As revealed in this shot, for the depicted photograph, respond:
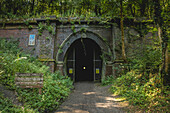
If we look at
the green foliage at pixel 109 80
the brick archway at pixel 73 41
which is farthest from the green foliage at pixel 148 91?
the brick archway at pixel 73 41

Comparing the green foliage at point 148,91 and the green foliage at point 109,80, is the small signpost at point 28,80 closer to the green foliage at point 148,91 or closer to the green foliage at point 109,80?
the green foliage at point 148,91

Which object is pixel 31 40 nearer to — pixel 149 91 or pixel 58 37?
pixel 58 37

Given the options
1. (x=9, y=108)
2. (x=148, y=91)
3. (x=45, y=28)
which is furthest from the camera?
(x=45, y=28)

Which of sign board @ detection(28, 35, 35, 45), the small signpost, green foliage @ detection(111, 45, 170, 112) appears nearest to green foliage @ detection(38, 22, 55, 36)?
sign board @ detection(28, 35, 35, 45)

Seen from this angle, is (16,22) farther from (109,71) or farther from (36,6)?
(109,71)

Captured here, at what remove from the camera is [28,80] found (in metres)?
5.01

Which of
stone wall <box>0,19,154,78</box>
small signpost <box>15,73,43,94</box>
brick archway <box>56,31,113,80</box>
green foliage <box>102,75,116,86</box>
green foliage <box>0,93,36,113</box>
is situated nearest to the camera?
green foliage <box>0,93,36,113</box>

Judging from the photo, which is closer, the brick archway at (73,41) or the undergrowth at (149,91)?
the undergrowth at (149,91)

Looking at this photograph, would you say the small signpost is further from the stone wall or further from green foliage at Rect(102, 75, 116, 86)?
green foliage at Rect(102, 75, 116, 86)

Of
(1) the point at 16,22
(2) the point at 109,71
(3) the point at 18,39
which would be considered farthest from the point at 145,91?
(1) the point at 16,22

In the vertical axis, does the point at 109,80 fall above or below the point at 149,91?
below

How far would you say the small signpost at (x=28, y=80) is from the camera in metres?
4.98

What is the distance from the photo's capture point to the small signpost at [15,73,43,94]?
4980 millimetres

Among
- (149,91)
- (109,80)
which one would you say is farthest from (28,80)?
(109,80)
